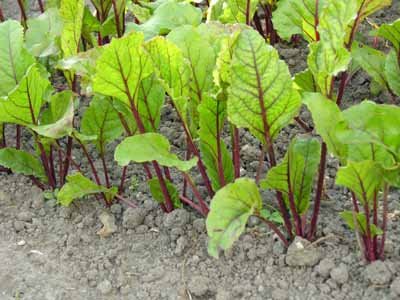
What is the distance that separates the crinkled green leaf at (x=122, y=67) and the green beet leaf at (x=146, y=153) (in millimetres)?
117

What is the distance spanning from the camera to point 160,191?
2.01m

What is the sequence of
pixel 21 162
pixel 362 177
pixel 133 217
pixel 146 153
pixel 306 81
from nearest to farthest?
pixel 362 177, pixel 146 153, pixel 306 81, pixel 133 217, pixel 21 162

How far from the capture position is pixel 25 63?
6.61 ft

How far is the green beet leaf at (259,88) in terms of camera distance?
1.57 meters

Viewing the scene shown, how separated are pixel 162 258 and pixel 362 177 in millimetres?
603

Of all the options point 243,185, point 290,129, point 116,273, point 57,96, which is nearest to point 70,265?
point 116,273

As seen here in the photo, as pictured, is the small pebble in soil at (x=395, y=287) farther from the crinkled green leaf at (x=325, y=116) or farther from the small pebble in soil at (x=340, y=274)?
the crinkled green leaf at (x=325, y=116)

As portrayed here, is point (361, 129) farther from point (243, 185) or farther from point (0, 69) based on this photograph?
point (0, 69)

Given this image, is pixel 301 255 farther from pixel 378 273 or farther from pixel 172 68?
pixel 172 68

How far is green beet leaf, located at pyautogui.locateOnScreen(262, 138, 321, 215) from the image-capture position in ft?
5.61

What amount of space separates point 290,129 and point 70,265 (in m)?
0.80

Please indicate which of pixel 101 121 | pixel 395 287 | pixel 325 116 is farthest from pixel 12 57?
pixel 395 287

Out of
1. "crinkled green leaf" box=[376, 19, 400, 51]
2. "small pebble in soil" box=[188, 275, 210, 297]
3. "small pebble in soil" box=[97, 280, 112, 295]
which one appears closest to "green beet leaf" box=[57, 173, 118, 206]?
"small pebble in soil" box=[97, 280, 112, 295]

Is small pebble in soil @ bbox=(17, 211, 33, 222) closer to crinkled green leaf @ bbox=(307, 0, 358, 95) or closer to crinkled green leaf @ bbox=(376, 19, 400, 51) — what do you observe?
crinkled green leaf @ bbox=(307, 0, 358, 95)
